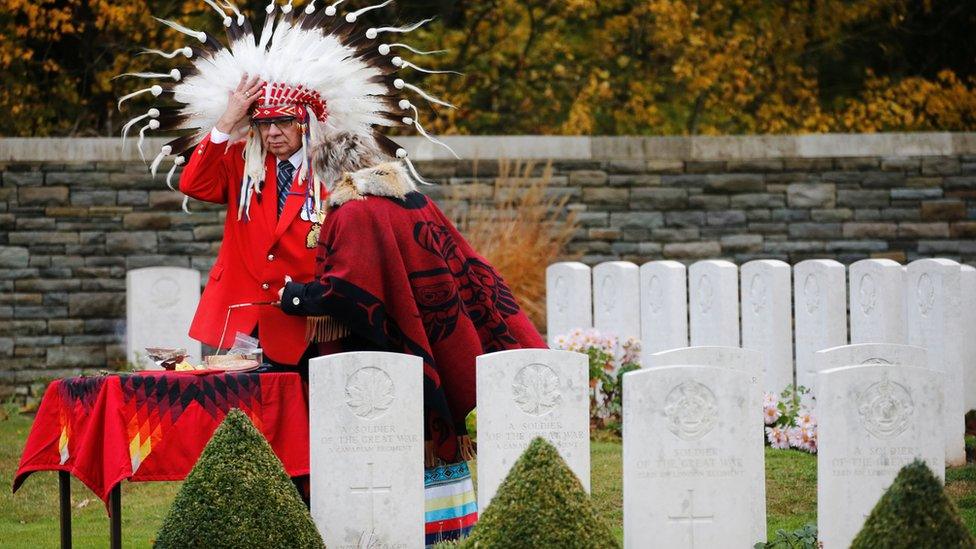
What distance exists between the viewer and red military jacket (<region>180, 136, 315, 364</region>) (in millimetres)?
5723

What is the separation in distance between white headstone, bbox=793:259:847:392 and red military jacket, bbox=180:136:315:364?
4102mm

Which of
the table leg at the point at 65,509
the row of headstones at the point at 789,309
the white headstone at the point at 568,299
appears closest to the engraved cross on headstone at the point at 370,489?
the table leg at the point at 65,509

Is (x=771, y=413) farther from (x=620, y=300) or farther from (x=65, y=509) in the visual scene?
(x=65, y=509)

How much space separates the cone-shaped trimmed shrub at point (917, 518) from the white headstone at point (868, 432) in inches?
27.7

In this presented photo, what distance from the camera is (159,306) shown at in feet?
34.3

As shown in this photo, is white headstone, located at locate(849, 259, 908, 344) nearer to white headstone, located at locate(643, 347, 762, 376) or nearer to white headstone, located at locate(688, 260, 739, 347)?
white headstone, located at locate(688, 260, 739, 347)

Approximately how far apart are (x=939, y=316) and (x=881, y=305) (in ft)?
1.16

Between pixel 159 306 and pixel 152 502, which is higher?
pixel 159 306

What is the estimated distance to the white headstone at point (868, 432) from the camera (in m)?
4.86

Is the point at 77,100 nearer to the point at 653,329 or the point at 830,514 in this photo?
the point at 653,329

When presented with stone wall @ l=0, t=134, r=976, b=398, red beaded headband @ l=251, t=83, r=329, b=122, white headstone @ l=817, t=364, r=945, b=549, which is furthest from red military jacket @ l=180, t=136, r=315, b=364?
stone wall @ l=0, t=134, r=976, b=398

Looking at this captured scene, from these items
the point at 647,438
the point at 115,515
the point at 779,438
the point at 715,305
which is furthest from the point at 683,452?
the point at 715,305

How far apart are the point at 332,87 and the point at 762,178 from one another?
689cm

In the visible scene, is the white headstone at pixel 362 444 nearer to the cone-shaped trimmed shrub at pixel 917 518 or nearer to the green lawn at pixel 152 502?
the green lawn at pixel 152 502
